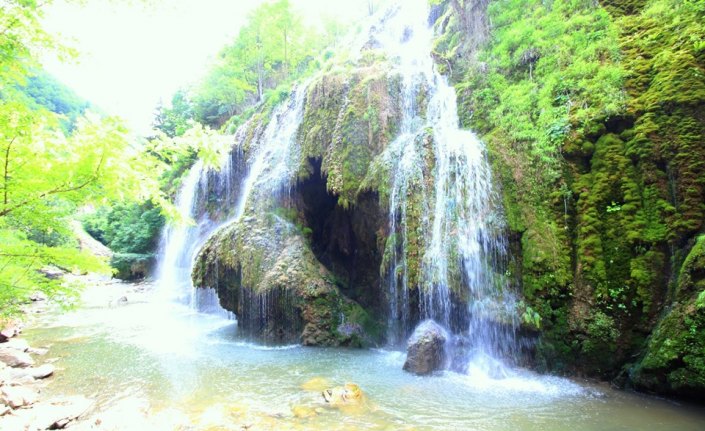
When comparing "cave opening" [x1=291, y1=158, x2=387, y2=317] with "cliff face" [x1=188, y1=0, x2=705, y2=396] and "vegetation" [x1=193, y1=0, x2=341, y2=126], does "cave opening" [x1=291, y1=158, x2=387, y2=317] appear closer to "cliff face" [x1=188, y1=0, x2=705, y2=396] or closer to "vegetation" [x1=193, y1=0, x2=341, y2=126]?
"cliff face" [x1=188, y1=0, x2=705, y2=396]

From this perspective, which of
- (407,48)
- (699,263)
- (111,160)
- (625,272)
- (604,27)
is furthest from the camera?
(407,48)

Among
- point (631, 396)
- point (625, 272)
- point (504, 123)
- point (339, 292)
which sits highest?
point (504, 123)

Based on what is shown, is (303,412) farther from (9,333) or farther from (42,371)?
(9,333)

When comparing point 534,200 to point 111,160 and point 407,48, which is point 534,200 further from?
point 407,48

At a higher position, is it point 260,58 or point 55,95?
point 55,95

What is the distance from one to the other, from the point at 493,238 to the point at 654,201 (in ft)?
10.3

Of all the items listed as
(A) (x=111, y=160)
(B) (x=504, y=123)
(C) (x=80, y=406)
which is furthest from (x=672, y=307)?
(C) (x=80, y=406)

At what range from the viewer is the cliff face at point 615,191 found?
22.9ft

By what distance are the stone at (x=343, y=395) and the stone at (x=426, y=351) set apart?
1.67m

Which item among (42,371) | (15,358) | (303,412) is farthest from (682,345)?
(15,358)

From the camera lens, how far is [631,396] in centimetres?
662

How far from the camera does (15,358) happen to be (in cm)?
950

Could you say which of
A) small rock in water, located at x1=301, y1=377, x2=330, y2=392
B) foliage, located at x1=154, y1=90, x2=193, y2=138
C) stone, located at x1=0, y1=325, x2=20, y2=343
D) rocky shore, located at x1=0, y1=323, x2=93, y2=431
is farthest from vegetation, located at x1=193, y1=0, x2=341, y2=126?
small rock in water, located at x1=301, y1=377, x2=330, y2=392

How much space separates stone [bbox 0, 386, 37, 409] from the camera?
6738mm
